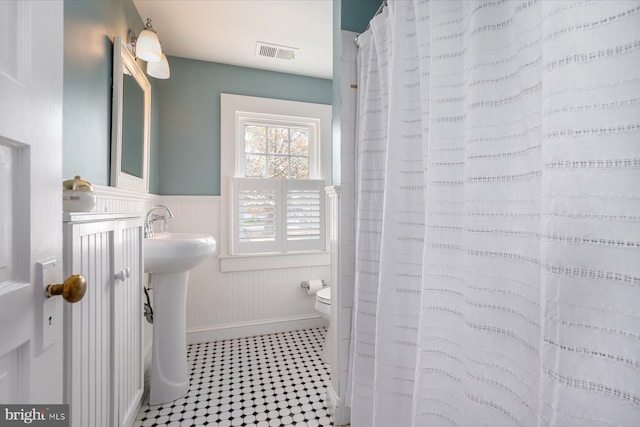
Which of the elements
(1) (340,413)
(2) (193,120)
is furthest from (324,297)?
(2) (193,120)

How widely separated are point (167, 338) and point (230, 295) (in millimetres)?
857

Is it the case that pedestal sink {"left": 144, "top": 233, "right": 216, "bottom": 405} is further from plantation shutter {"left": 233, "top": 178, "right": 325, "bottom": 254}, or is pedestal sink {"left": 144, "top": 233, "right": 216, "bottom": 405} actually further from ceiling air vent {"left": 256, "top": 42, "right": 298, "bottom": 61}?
ceiling air vent {"left": 256, "top": 42, "right": 298, "bottom": 61}

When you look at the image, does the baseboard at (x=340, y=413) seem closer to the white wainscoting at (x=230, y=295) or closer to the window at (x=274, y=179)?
the white wainscoting at (x=230, y=295)

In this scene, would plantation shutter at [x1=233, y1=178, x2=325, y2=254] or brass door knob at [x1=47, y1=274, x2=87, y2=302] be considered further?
plantation shutter at [x1=233, y1=178, x2=325, y2=254]

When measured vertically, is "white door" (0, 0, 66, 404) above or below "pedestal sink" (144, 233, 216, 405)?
above

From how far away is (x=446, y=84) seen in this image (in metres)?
0.80

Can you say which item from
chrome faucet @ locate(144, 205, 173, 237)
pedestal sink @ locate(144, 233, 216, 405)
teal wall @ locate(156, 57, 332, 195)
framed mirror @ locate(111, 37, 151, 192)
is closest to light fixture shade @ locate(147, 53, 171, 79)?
framed mirror @ locate(111, 37, 151, 192)

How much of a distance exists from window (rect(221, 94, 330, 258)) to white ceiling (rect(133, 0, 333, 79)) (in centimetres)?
36

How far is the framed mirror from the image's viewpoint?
1.48 metres

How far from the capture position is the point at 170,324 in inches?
64.0

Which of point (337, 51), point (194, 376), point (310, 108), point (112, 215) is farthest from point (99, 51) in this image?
point (194, 376)

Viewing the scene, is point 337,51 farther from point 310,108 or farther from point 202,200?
point 202,200

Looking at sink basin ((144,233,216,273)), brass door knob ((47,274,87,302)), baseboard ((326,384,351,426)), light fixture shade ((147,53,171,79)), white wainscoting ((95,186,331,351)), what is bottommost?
baseboard ((326,384,351,426))

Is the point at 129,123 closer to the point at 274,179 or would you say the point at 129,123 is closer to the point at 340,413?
the point at 274,179
